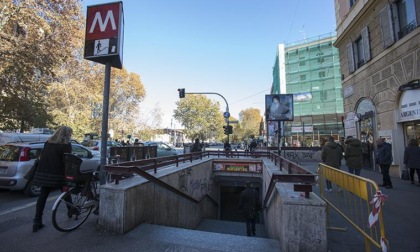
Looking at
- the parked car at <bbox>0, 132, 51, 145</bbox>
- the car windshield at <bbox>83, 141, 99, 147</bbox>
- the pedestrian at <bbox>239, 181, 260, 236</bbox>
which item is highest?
the parked car at <bbox>0, 132, 51, 145</bbox>

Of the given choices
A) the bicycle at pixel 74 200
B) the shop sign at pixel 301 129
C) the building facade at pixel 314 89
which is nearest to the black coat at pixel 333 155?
the bicycle at pixel 74 200

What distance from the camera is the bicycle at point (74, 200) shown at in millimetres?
3904

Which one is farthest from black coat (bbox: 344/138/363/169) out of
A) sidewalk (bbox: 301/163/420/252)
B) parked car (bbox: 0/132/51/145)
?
parked car (bbox: 0/132/51/145)

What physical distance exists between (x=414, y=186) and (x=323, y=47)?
30.2 m

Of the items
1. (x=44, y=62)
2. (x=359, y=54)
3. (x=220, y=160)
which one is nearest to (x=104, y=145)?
→ (x=220, y=160)

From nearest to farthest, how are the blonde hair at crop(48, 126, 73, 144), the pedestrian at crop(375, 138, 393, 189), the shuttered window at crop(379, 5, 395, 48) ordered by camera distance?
1. the blonde hair at crop(48, 126, 73, 144)
2. the pedestrian at crop(375, 138, 393, 189)
3. the shuttered window at crop(379, 5, 395, 48)

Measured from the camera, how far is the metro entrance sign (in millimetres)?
4230

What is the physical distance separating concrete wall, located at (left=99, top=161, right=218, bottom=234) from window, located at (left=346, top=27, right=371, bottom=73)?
1017cm

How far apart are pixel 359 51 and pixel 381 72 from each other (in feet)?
10.7

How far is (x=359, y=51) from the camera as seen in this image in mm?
13516

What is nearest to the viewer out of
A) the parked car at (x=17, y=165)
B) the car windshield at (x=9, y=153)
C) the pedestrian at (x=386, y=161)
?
the parked car at (x=17, y=165)

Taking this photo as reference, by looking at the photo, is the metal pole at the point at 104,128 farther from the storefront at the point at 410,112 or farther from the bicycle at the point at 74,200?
the storefront at the point at 410,112

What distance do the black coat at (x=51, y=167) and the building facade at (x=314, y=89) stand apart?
3007cm

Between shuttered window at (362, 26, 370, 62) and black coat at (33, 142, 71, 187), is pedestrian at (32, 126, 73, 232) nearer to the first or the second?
black coat at (33, 142, 71, 187)
